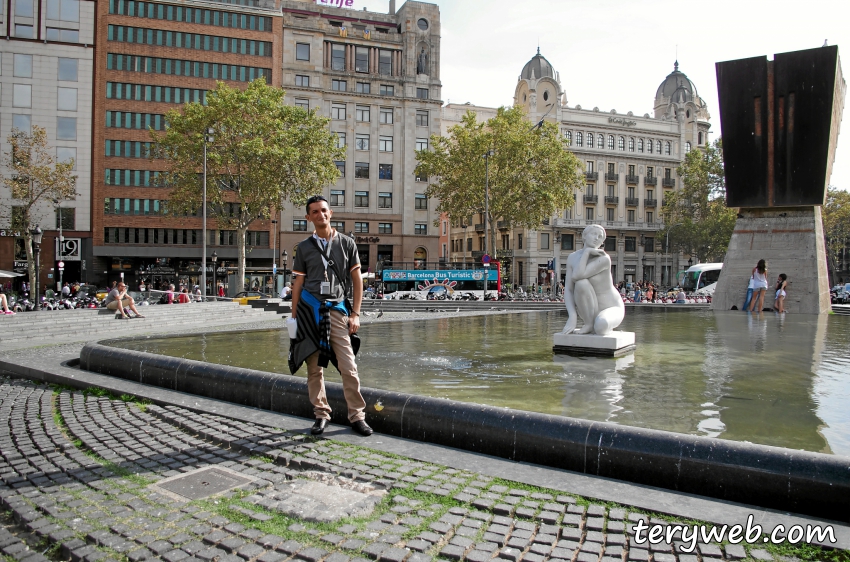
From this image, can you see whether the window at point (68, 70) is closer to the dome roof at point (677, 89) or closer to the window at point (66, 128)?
the window at point (66, 128)

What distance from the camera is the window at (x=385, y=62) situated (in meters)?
56.6

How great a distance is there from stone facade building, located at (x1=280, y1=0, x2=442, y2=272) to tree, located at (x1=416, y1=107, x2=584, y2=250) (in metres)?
9.54

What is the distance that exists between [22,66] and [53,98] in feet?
11.3

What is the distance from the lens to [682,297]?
33.1 metres

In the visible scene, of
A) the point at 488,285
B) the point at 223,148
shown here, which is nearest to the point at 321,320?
the point at 223,148

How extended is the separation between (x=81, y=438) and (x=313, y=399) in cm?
197

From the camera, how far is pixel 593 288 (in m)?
8.59

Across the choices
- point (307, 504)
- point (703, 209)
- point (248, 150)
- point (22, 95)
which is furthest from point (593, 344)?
point (703, 209)

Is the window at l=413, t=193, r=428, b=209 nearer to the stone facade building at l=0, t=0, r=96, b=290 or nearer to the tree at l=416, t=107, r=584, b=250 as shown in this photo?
the tree at l=416, t=107, r=584, b=250

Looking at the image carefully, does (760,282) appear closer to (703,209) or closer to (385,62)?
(385,62)

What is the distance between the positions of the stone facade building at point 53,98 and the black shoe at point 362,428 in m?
53.3

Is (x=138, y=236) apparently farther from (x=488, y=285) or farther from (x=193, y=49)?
(x=488, y=285)

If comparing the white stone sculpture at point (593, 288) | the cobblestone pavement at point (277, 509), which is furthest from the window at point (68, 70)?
the cobblestone pavement at point (277, 509)

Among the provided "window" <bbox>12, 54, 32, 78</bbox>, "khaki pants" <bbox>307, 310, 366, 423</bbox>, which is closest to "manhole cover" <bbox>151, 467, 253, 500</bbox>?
"khaki pants" <bbox>307, 310, 366, 423</bbox>
